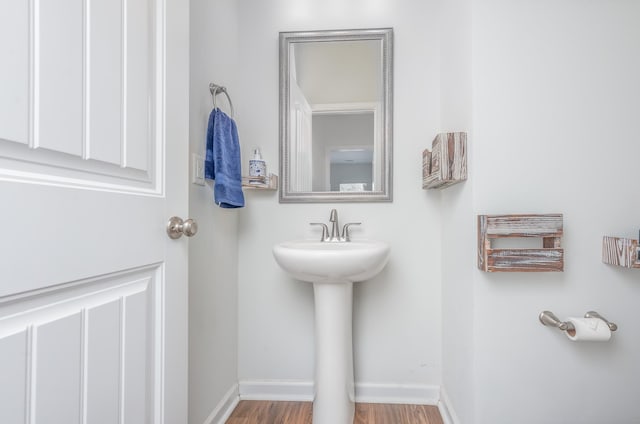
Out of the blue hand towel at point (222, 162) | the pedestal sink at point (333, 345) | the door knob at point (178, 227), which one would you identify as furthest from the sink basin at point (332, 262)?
the door knob at point (178, 227)

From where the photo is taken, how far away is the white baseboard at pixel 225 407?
141 cm

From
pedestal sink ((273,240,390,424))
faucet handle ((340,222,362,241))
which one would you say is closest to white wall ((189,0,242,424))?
pedestal sink ((273,240,390,424))

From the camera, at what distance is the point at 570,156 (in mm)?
1131

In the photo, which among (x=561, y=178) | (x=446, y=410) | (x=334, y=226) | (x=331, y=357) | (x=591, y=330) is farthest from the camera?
(x=334, y=226)

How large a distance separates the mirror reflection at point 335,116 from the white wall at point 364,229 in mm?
55

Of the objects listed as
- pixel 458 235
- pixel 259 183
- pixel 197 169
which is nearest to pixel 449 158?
pixel 458 235

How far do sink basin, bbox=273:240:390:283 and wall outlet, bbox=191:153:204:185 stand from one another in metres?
0.40

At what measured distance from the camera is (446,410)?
4.94ft

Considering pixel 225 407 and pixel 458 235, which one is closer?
pixel 458 235

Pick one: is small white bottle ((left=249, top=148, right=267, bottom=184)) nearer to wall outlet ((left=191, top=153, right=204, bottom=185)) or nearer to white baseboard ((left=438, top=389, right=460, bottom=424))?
wall outlet ((left=191, top=153, right=204, bottom=185))

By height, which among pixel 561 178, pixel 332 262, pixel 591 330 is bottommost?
pixel 591 330

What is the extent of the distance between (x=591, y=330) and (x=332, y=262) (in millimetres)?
834

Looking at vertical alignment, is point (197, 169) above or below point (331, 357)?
above

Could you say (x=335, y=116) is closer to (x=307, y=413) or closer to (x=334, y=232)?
(x=334, y=232)
